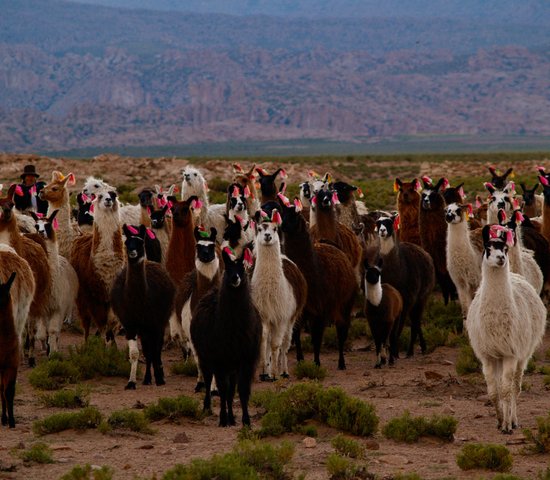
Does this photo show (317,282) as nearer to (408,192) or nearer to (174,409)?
(174,409)

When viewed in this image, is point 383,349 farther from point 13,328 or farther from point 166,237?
point 13,328

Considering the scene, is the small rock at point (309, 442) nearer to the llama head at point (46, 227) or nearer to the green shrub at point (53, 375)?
the green shrub at point (53, 375)

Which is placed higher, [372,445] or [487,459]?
[487,459]

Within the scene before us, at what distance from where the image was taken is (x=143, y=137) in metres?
188

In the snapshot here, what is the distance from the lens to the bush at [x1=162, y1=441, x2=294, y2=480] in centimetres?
675

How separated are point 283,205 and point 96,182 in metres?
3.26

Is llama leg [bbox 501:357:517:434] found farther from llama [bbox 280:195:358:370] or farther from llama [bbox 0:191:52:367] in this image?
llama [bbox 0:191:52:367]

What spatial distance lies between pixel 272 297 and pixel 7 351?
10.3 ft

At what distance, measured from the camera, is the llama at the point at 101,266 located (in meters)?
12.7

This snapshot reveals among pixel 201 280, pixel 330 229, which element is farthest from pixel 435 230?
pixel 201 280

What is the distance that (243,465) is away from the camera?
7.12 meters

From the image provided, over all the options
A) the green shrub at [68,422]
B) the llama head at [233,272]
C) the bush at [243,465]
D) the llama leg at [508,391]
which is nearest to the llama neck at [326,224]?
the llama head at [233,272]

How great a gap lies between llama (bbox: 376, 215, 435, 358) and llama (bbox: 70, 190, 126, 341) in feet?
9.77

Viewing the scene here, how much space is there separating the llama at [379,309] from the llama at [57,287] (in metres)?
→ 3.27
